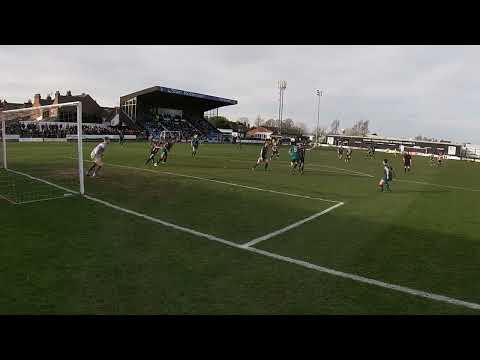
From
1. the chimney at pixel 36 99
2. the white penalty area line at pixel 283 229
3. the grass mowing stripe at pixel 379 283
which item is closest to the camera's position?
the grass mowing stripe at pixel 379 283

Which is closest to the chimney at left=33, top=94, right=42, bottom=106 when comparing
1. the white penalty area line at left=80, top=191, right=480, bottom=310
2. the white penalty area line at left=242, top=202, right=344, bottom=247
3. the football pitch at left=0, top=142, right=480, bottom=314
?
the football pitch at left=0, top=142, right=480, bottom=314

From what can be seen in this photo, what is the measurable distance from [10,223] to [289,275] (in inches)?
276

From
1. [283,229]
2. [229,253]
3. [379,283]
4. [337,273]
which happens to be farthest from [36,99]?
[379,283]

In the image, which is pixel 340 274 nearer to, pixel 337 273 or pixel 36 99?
pixel 337 273

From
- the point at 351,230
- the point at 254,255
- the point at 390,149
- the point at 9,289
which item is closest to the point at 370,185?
the point at 351,230

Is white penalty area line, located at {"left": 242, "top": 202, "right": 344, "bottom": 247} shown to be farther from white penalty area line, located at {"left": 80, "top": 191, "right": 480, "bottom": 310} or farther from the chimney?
the chimney

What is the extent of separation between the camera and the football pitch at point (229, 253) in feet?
16.1

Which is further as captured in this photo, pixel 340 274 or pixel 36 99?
pixel 36 99

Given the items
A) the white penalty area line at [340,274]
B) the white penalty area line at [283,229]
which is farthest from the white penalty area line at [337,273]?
the white penalty area line at [283,229]

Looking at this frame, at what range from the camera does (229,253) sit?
23.0 ft

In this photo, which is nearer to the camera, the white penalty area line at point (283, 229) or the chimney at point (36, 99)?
the white penalty area line at point (283, 229)

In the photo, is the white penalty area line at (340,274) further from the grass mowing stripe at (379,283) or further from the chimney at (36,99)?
the chimney at (36,99)

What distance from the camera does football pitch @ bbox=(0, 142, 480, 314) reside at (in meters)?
4.91

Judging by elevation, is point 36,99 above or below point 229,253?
above
